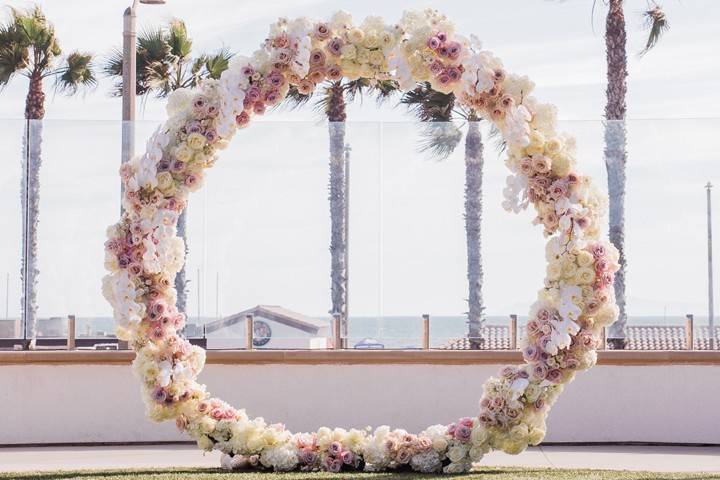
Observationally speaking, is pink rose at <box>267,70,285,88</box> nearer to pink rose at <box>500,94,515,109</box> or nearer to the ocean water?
pink rose at <box>500,94,515,109</box>

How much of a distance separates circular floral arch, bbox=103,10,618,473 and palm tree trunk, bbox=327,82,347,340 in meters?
3.05

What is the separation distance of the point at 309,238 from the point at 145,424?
2.44 m

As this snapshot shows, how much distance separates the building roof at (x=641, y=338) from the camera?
1321cm

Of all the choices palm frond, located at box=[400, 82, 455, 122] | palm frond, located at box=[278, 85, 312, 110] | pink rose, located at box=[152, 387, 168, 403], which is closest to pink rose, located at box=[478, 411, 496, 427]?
pink rose, located at box=[152, 387, 168, 403]

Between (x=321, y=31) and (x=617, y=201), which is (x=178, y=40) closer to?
(x=617, y=201)

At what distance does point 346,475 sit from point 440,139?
482 centimetres

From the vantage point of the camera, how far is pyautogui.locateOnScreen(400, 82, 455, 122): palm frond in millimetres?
18000

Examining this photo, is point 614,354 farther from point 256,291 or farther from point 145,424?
point 145,424

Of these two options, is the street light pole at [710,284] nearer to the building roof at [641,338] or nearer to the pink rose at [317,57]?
the building roof at [641,338]

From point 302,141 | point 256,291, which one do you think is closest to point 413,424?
point 256,291

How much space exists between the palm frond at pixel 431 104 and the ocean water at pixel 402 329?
5.26m

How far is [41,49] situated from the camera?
21984 mm

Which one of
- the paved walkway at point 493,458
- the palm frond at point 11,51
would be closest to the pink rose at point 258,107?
the paved walkway at point 493,458

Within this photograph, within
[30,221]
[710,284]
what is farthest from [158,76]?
[710,284]
